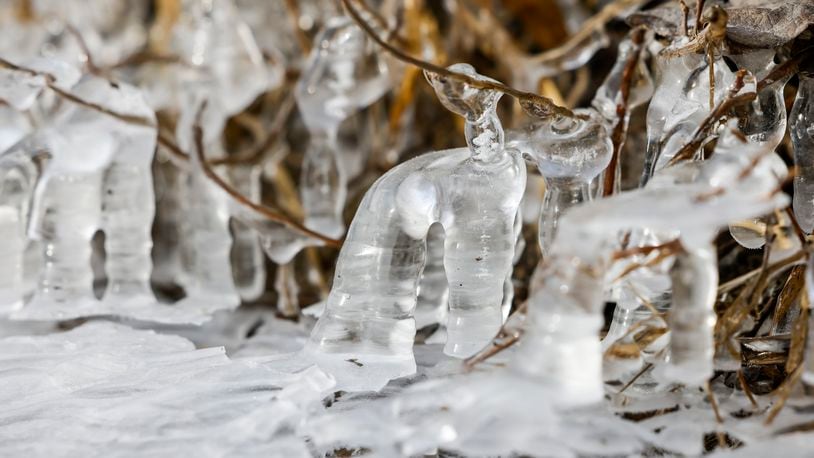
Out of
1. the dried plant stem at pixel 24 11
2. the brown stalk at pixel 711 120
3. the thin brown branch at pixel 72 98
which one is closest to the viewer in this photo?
the brown stalk at pixel 711 120

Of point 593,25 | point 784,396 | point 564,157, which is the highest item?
point 593,25

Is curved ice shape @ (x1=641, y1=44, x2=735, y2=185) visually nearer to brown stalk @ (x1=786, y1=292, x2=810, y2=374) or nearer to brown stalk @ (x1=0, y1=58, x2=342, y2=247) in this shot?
brown stalk @ (x1=786, y1=292, x2=810, y2=374)

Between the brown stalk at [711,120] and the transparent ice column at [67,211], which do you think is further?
the transparent ice column at [67,211]

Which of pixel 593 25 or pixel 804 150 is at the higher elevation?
pixel 593 25

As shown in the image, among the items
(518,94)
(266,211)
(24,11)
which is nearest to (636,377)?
(518,94)

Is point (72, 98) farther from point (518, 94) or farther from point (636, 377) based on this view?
point (636, 377)

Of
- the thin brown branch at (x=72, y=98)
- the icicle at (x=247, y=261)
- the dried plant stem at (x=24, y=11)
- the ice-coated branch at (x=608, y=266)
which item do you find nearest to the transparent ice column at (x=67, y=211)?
the thin brown branch at (x=72, y=98)

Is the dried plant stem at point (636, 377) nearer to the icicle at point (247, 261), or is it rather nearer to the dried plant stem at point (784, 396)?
the dried plant stem at point (784, 396)
